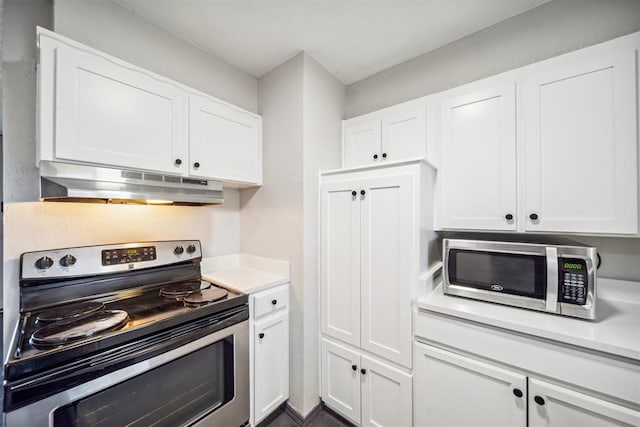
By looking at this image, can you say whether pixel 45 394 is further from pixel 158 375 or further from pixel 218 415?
pixel 218 415

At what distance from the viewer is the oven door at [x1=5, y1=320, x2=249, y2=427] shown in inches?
34.5

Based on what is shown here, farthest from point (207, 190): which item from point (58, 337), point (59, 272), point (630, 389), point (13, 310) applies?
point (630, 389)

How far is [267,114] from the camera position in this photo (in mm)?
1953

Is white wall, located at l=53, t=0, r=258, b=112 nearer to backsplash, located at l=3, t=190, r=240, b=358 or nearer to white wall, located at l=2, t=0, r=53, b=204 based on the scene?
white wall, located at l=2, t=0, r=53, b=204

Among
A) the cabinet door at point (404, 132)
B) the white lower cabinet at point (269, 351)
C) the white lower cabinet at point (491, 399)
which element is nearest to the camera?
the white lower cabinet at point (491, 399)

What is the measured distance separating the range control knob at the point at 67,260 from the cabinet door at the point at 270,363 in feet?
3.30

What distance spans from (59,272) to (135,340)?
58 centimetres

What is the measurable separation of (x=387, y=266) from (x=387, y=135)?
0.98 meters

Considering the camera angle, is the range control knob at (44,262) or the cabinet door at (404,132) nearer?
the range control knob at (44,262)

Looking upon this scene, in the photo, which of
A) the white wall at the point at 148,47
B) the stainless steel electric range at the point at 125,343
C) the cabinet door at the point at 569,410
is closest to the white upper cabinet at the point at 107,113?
the white wall at the point at 148,47

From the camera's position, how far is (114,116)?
4.03 feet

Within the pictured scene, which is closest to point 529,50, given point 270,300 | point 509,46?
point 509,46

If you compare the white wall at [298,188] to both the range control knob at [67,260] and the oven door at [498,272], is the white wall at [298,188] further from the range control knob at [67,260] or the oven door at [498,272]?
the range control knob at [67,260]

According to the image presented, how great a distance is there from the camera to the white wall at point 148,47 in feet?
4.13
